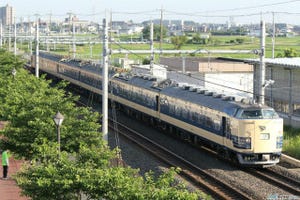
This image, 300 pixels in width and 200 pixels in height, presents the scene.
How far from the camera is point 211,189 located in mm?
22906

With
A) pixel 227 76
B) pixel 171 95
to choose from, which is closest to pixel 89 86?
pixel 227 76

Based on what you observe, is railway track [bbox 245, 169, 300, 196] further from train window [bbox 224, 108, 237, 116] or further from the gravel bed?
train window [bbox 224, 108, 237, 116]

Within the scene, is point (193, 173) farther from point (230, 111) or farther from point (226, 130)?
point (230, 111)

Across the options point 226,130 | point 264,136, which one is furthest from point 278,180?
point 226,130

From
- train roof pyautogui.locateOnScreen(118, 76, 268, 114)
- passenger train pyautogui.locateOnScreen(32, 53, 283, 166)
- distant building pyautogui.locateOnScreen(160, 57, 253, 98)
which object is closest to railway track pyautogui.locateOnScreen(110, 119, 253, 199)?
passenger train pyautogui.locateOnScreen(32, 53, 283, 166)

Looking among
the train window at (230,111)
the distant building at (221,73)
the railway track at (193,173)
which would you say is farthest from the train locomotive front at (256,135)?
the distant building at (221,73)

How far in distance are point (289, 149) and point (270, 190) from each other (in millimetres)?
8199

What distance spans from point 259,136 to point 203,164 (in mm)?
3381

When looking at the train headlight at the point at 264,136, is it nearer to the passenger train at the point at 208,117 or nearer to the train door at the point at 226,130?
the passenger train at the point at 208,117

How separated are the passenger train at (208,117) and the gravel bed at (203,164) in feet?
1.92

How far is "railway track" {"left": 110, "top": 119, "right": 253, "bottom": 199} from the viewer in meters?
22.6

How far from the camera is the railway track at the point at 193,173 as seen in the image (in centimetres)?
2255

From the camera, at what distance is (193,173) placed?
86.1 feet

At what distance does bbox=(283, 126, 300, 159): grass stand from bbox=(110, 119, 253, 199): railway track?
546 cm
